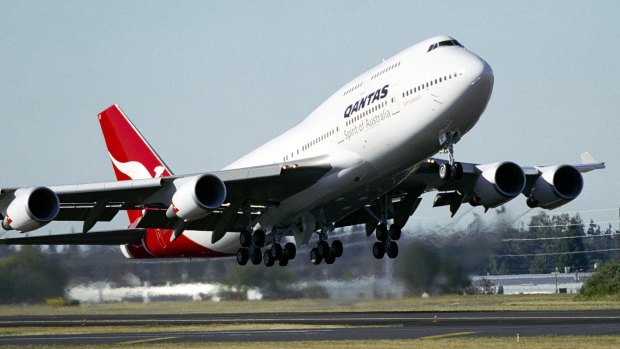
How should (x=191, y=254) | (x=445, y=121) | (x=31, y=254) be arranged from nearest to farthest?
(x=445, y=121), (x=191, y=254), (x=31, y=254)

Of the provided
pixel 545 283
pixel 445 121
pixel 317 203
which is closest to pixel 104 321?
pixel 317 203

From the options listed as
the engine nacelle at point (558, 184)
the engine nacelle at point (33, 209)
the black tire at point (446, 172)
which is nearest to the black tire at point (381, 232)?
the engine nacelle at point (558, 184)

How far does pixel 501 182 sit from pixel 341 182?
23.4ft

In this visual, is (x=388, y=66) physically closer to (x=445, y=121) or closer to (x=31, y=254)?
(x=445, y=121)

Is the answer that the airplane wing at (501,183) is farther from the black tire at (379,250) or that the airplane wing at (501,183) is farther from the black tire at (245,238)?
the black tire at (245,238)

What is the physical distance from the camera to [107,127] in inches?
1973

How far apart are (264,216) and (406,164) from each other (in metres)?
Answer: 8.26

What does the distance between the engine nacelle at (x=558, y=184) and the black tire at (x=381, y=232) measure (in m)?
6.32

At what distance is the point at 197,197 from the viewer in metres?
36.2

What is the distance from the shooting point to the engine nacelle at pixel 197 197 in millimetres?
36156

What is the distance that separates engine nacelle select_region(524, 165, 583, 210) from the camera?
4141cm

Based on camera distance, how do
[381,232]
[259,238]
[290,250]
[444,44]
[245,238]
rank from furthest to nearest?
[290,250]
[381,232]
[245,238]
[259,238]
[444,44]

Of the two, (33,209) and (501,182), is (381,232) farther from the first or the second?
(33,209)

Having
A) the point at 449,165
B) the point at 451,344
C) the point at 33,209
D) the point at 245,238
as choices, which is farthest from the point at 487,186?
the point at 33,209
